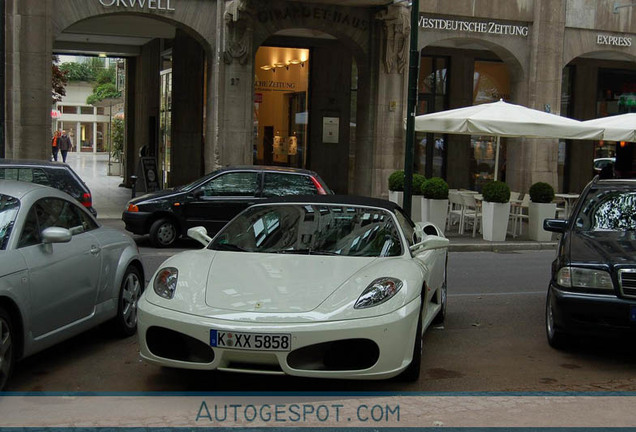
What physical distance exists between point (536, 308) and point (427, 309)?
3172 mm

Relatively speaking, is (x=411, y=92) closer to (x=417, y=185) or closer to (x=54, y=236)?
(x=417, y=185)

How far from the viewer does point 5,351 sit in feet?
18.0

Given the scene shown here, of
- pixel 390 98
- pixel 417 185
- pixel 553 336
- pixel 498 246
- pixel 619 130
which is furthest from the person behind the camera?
pixel 390 98

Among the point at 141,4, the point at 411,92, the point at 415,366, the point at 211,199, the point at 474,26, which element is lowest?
the point at 415,366

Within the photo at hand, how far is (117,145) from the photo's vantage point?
39.2 m

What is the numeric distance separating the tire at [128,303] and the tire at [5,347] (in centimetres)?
181

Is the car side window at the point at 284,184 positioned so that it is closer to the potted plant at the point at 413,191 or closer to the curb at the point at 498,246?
the curb at the point at 498,246

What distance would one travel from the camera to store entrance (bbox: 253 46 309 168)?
2575cm

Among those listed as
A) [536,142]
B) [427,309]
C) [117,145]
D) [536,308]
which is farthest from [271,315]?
[117,145]

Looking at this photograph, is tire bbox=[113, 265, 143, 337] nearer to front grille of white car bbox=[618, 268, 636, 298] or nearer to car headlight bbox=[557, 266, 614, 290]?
car headlight bbox=[557, 266, 614, 290]

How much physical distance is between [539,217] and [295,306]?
12.9 metres

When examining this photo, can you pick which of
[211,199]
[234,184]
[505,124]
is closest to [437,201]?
[505,124]

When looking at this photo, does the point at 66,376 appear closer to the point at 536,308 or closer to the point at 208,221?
the point at 536,308

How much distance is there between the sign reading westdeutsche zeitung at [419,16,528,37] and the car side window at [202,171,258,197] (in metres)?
9.71
